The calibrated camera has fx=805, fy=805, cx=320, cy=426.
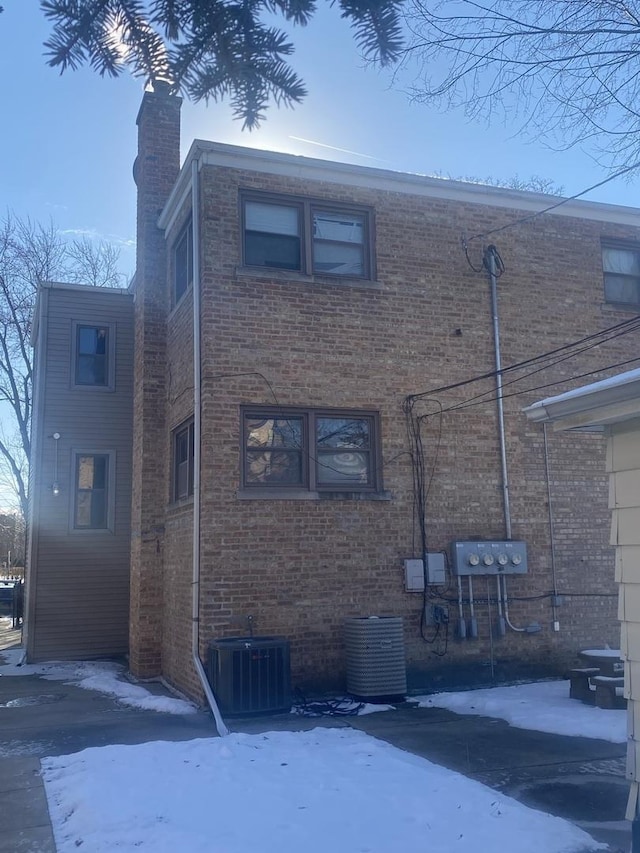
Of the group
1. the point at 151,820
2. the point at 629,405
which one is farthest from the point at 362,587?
the point at 629,405

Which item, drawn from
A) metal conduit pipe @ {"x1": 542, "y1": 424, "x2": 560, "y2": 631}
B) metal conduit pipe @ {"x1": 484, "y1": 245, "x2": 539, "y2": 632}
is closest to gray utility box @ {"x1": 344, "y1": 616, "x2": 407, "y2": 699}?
metal conduit pipe @ {"x1": 484, "y1": 245, "x2": 539, "y2": 632}

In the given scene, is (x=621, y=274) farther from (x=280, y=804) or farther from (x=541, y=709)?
(x=280, y=804)

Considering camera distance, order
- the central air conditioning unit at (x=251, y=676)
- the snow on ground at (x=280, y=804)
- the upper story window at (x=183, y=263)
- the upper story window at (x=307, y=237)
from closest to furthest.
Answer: the snow on ground at (x=280, y=804) → the central air conditioning unit at (x=251, y=676) → the upper story window at (x=307, y=237) → the upper story window at (x=183, y=263)

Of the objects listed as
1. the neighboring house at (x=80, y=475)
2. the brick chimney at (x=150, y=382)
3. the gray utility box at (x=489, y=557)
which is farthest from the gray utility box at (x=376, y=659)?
the neighboring house at (x=80, y=475)

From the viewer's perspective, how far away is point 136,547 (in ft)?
40.7

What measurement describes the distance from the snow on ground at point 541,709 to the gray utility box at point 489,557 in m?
1.48

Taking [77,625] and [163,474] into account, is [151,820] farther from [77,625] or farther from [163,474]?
[77,625]

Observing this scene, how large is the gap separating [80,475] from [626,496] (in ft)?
38.9

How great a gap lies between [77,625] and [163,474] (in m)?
4.17

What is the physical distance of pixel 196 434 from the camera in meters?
9.85

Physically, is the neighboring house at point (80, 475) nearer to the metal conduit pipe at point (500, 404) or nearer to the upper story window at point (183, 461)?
the upper story window at point (183, 461)

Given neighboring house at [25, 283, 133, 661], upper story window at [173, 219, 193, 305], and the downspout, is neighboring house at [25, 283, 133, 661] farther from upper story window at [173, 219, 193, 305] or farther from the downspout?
the downspout

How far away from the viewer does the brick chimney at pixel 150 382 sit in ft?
39.4

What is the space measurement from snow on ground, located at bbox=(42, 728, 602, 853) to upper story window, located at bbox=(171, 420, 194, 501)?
4.14m
